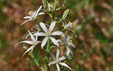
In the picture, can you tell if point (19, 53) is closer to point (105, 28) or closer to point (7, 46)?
point (7, 46)

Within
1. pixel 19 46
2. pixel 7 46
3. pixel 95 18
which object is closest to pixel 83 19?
pixel 95 18

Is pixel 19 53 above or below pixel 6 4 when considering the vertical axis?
below

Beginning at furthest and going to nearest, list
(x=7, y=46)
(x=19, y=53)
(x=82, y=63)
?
(x=7, y=46)
(x=19, y=53)
(x=82, y=63)

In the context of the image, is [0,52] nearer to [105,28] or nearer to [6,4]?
[6,4]

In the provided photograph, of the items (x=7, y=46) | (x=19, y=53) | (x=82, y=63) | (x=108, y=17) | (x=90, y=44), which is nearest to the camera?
(x=82, y=63)

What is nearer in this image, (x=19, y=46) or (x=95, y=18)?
(x=19, y=46)

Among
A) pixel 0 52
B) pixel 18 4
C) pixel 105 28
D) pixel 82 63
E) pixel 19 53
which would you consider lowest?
pixel 82 63
